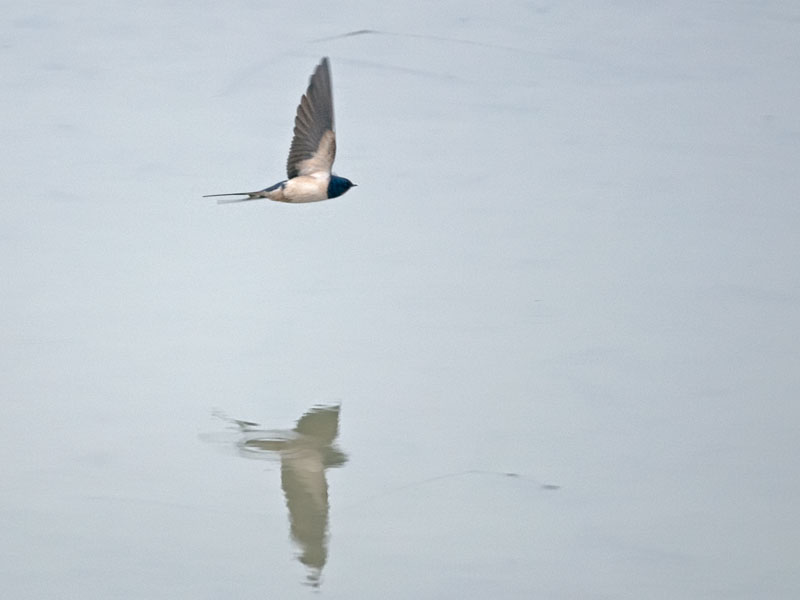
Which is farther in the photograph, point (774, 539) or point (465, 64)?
point (465, 64)

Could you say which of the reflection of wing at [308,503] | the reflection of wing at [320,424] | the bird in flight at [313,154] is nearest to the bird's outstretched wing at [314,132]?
the bird in flight at [313,154]

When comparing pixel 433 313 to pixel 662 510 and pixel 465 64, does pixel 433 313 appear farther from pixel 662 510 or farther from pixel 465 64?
pixel 465 64

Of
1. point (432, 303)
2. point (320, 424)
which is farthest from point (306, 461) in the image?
point (432, 303)

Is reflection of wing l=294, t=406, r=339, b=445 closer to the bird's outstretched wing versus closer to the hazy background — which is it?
the hazy background

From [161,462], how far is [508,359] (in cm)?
80

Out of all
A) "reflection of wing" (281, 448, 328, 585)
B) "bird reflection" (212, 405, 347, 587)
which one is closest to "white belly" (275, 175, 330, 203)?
"bird reflection" (212, 405, 347, 587)

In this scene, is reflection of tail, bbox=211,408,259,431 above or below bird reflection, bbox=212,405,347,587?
above

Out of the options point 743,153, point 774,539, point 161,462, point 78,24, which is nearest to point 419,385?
point 161,462

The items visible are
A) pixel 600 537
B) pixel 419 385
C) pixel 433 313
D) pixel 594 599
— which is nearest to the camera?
pixel 594 599

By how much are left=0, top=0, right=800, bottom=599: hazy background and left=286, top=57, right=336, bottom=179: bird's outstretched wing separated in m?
0.28

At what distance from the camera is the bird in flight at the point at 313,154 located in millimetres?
3318

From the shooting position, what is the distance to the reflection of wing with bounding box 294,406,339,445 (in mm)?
2934

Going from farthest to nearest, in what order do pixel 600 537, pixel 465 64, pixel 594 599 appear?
pixel 465 64
pixel 600 537
pixel 594 599

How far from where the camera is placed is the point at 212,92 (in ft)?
13.6
